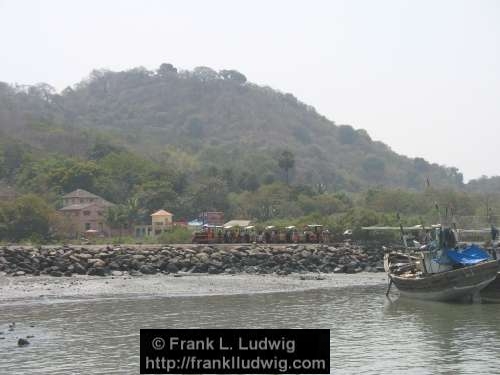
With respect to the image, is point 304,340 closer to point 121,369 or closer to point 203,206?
point 121,369

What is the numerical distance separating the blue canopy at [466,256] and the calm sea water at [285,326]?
1936 mm

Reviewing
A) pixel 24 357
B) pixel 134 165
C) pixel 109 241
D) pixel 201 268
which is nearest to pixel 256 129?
pixel 134 165

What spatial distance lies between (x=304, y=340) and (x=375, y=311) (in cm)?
1346

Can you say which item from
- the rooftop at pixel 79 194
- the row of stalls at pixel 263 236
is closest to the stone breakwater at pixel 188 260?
the row of stalls at pixel 263 236

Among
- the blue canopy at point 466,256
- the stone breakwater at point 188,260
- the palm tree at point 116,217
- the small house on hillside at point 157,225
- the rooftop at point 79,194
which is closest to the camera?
the blue canopy at point 466,256

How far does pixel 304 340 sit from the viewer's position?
16.0 meters

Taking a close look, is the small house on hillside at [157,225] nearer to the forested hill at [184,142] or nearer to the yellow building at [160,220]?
the yellow building at [160,220]

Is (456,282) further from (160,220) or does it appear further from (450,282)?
(160,220)

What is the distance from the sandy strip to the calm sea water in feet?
7.53

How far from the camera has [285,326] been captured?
24297mm

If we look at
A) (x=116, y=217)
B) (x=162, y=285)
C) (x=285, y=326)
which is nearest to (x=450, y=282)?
(x=285, y=326)

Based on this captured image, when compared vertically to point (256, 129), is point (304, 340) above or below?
below

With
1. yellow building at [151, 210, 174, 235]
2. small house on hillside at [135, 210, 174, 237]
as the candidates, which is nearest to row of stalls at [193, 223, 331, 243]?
small house on hillside at [135, 210, 174, 237]

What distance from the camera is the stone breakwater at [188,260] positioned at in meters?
43.1
